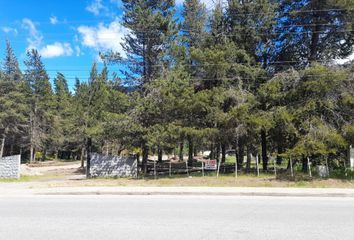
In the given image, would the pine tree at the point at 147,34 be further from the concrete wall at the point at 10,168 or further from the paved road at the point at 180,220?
the paved road at the point at 180,220

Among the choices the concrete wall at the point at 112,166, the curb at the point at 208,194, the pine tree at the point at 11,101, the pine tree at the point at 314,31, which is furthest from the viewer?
the pine tree at the point at 11,101

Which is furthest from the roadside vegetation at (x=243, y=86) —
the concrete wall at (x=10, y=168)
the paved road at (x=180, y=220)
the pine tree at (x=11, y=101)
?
the pine tree at (x=11, y=101)

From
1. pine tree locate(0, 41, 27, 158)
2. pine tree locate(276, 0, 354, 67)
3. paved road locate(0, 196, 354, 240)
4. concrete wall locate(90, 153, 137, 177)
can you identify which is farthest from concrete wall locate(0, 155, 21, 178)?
pine tree locate(0, 41, 27, 158)

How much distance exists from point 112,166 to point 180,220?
57.3 ft

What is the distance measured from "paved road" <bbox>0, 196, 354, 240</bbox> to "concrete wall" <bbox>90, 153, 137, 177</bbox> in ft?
43.8

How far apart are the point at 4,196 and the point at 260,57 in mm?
19386

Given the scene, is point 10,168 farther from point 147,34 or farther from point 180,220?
point 180,220

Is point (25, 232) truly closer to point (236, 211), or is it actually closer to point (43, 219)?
point (43, 219)

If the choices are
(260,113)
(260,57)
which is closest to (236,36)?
(260,57)

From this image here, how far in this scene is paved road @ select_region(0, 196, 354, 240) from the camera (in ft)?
22.4

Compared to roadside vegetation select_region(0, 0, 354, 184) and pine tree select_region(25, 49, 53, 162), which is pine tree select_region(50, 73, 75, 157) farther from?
roadside vegetation select_region(0, 0, 354, 184)

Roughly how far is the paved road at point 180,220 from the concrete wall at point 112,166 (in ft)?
43.8

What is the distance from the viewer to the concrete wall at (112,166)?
2498 cm

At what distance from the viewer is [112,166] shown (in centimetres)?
2514
